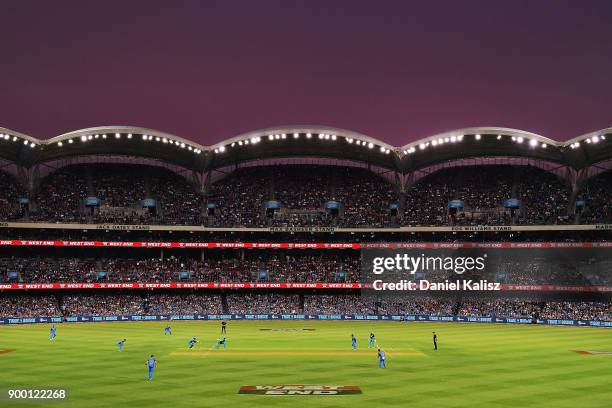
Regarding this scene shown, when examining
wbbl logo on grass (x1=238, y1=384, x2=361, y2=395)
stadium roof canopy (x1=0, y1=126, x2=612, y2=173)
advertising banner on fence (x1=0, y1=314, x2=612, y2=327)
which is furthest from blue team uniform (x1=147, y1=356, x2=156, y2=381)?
stadium roof canopy (x1=0, y1=126, x2=612, y2=173)

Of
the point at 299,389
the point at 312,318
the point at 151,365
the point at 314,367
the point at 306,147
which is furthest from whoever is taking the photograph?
the point at 306,147

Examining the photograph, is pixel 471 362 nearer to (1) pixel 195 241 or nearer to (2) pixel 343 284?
(2) pixel 343 284

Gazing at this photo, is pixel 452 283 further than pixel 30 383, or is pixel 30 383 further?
pixel 452 283

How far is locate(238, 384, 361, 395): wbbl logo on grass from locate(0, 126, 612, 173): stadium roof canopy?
163 ft

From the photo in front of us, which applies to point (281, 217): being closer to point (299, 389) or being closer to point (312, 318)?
point (312, 318)

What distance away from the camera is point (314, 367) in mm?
34938

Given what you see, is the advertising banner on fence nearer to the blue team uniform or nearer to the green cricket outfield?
the green cricket outfield

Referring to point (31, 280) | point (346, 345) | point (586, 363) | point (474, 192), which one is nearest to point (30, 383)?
point (346, 345)

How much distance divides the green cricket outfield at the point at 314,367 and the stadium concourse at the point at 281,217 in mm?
16781

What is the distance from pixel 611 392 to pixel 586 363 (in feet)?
31.1

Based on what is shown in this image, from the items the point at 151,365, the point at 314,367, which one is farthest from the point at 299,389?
the point at 151,365

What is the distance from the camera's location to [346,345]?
4609 cm

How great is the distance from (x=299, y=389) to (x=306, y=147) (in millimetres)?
57167

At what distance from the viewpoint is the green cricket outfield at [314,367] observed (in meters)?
26.1
